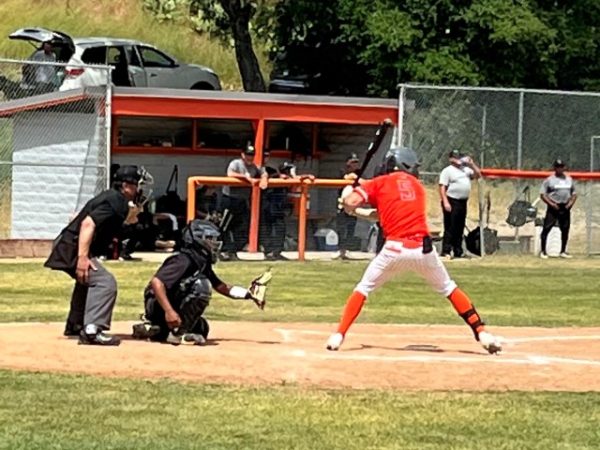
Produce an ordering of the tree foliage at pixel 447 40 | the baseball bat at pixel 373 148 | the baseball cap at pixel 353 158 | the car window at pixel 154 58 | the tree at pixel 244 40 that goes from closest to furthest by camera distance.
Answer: the baseball bat at pixel 373 148, the baseball cap at pixel 353 158, the car window at pixel 154 58, the tree foliage at pixel 447 40, the tree at pixel 244 40

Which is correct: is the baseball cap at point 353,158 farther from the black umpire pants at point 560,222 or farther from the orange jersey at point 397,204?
the orange jersey at point 397,204

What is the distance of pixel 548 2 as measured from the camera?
116 ft

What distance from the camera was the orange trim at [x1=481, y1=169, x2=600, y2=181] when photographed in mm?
24844

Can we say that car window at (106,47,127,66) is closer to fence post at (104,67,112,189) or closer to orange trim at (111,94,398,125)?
orange trim at (111,94,398,125)

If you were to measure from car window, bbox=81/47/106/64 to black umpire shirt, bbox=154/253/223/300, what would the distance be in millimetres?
17481

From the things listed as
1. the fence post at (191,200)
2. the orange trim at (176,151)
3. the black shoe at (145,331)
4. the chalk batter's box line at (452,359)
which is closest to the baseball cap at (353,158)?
the orange trim at (176,151)

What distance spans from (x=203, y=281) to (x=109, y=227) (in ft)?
2.98

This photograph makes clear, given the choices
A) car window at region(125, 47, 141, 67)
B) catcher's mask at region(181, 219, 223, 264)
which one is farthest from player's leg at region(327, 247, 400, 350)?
car window at region(125, 47, 141, 67)

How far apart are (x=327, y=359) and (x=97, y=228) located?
7.08 feet

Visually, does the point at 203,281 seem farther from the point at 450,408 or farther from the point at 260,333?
the point at 450,408

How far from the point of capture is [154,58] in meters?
30.6

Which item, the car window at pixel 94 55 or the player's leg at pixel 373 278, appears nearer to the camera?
the player's leg at pixel 373 278

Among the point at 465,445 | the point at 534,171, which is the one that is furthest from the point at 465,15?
the point at 465,445

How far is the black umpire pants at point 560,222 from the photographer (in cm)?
2419
